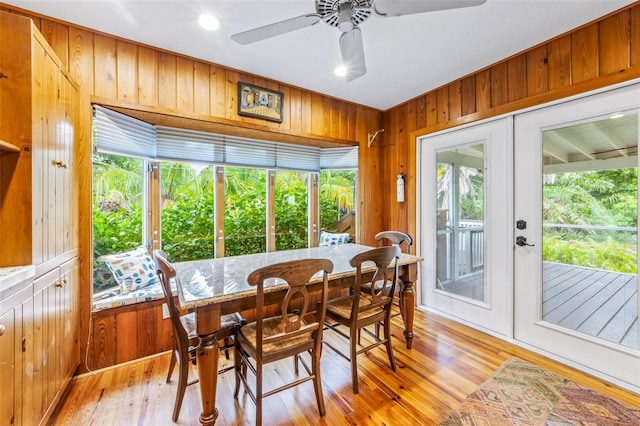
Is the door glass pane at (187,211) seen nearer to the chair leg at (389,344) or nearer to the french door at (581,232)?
the chair leg at (389,344)

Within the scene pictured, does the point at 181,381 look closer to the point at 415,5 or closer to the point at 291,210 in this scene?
the point at 291,210

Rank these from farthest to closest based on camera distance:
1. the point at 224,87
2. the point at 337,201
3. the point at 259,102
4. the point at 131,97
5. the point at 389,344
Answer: the point at 337,201
the point at 259,102
the point at 224,87
the point at 131,97
the point at 389,344

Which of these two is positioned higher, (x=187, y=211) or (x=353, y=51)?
(x=353, y=51)

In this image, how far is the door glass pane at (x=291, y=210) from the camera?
356cm

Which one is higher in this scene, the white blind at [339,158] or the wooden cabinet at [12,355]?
the white blind at [339,158]

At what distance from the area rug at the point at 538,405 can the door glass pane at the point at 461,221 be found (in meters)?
0.97

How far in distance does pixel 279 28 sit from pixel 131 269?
2279 mm

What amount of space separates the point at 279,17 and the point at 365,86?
1.41 m

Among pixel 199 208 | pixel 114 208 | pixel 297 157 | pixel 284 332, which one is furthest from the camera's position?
pixel 297 157

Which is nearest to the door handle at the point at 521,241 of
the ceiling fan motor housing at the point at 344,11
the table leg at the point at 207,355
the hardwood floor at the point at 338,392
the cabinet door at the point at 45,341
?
the hardwood floor at the point at 338,392

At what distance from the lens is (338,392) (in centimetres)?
189

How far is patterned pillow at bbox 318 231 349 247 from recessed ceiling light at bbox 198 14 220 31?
8.46 ft

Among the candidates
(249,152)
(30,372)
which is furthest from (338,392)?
(249,152)

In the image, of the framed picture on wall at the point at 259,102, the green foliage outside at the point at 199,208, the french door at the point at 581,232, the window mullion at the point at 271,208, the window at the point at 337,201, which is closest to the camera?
the french door at the point at 581,232
